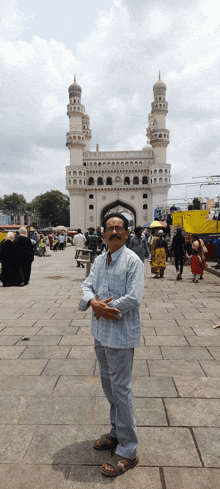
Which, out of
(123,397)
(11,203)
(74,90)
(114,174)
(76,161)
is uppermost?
(74,90)

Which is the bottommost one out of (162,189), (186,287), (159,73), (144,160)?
(186,287)

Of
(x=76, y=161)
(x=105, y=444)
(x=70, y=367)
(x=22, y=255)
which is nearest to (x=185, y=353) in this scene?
(x=70, y=367)

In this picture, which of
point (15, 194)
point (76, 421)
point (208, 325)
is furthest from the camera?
point (15, 194)

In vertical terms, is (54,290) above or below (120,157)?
below

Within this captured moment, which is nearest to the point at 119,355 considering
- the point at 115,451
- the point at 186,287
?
the point at 115,451

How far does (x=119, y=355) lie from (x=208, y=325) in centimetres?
332

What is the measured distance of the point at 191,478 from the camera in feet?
6.46

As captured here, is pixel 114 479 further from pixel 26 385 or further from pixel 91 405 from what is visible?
pixel 26 385

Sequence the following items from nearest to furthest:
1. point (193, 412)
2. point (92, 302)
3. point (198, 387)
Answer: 1. point (92, 302)
2. point (193, 412)
3. point (198, 387)

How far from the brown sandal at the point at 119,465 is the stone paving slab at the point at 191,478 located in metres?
0.19

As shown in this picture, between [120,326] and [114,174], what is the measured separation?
55956 mm

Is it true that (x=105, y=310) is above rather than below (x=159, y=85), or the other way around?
below

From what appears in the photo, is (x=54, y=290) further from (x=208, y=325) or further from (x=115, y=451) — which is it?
(x=115, y=451)

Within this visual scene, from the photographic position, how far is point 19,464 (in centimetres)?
210
